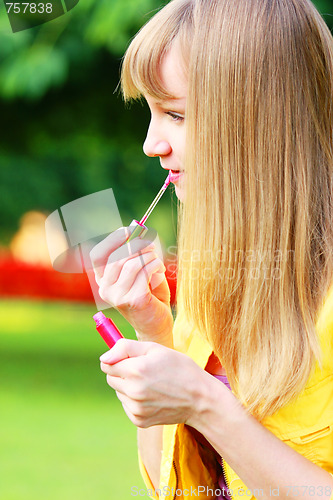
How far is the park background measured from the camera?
264 cm

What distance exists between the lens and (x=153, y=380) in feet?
2.56

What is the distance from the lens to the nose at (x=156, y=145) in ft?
2.86

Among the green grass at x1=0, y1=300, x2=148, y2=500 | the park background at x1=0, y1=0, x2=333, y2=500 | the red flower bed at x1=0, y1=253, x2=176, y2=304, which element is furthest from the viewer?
the red flower bed at x1=0, y1=253, x2=176, y2=304

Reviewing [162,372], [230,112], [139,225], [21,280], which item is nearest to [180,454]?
[162,372]

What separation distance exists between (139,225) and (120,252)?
0.16ft

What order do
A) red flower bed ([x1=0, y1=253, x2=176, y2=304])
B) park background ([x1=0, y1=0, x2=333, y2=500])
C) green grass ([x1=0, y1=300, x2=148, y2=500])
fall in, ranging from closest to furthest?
green grass ([x1=0, y1=300, x2=148, y2=500]) < park background ([x1=0, y1=0, x2=333, y2=500]) < red flower bed ([x1=0, y1=253, x2=176, y2=304])

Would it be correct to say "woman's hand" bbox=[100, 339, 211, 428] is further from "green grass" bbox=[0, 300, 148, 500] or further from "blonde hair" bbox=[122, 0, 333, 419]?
"green grass" bbox=[0, 300, 148, 500]

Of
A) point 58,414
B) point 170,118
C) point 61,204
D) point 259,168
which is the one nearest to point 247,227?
point 259,168

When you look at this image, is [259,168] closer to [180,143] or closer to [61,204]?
[180,143]

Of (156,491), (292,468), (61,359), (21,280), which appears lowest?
(61,359)

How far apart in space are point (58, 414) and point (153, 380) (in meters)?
2.22

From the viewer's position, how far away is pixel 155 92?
34.2 inches

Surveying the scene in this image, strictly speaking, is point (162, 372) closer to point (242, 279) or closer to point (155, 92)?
point (242, 279)

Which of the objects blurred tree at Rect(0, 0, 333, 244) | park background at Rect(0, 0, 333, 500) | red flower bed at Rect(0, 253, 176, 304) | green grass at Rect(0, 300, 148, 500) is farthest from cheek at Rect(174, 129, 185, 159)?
red flower bed at Rect(0, 253, 176, 304)
